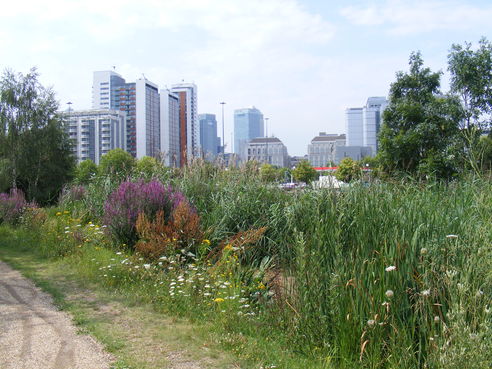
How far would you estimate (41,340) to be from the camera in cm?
438

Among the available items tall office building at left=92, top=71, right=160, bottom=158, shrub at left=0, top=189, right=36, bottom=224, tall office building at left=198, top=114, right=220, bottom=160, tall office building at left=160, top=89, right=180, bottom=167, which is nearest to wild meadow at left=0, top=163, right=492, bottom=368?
shrub at left=0, top=189, right=36, bottom=224

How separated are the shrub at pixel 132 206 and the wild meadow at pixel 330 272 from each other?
26 millimetres

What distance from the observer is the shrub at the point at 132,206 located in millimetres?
8219

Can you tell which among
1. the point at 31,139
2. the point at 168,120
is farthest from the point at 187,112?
the point at 31,139

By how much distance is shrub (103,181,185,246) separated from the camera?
324 inches

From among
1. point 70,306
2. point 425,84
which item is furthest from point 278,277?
point 425,84

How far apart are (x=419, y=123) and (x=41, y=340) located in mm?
14579

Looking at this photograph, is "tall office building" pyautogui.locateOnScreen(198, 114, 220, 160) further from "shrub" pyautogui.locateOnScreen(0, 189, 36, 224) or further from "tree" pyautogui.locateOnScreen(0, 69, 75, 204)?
"shrub" pyautogui.locateOnScreen(0, 189, 36, 224)

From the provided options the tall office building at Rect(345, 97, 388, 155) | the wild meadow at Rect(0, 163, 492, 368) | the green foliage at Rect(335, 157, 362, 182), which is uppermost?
the tall office building at Rect(345, 97, 388, 155)

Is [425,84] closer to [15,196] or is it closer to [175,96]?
[15,196]

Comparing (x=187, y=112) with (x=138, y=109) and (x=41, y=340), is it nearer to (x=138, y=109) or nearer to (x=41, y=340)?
(x=138, y=109)

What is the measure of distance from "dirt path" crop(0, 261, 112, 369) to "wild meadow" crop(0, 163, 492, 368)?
104 centimetres

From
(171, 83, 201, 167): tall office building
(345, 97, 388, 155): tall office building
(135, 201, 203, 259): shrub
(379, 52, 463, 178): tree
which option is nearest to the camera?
(135, 201, 203, 259): shrub

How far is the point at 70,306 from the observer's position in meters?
5.57
